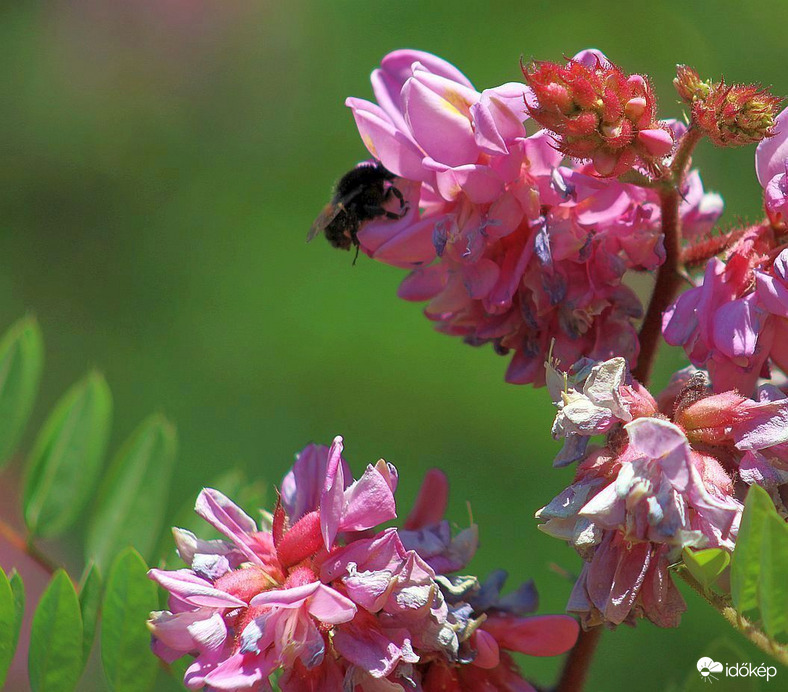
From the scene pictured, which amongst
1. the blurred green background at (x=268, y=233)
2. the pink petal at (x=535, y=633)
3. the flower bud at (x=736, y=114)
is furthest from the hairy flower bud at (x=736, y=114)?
the blurred green background at (x=268, y=233)

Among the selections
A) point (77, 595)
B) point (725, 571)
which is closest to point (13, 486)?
point (77, 595)

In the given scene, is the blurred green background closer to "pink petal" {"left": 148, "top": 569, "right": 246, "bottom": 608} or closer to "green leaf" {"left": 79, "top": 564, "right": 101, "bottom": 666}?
"green leaf" {"left": 79, "top": 564, "right": 101, "bottom": 666}

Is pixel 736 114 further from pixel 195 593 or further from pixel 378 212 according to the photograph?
pixel 195 593

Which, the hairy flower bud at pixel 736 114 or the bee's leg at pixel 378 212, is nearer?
the hairy flower bud at pixel 736 114

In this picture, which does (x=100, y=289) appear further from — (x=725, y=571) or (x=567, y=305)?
(x=725, y=571)

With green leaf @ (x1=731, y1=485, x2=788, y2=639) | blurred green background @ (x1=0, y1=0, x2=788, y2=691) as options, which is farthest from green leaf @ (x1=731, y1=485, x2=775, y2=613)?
blurred green background @ (x1=0, y1=0, x2=788, y2=691)

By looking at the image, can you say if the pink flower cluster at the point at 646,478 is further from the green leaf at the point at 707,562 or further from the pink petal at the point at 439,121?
the pink petal at the point at 439,121
